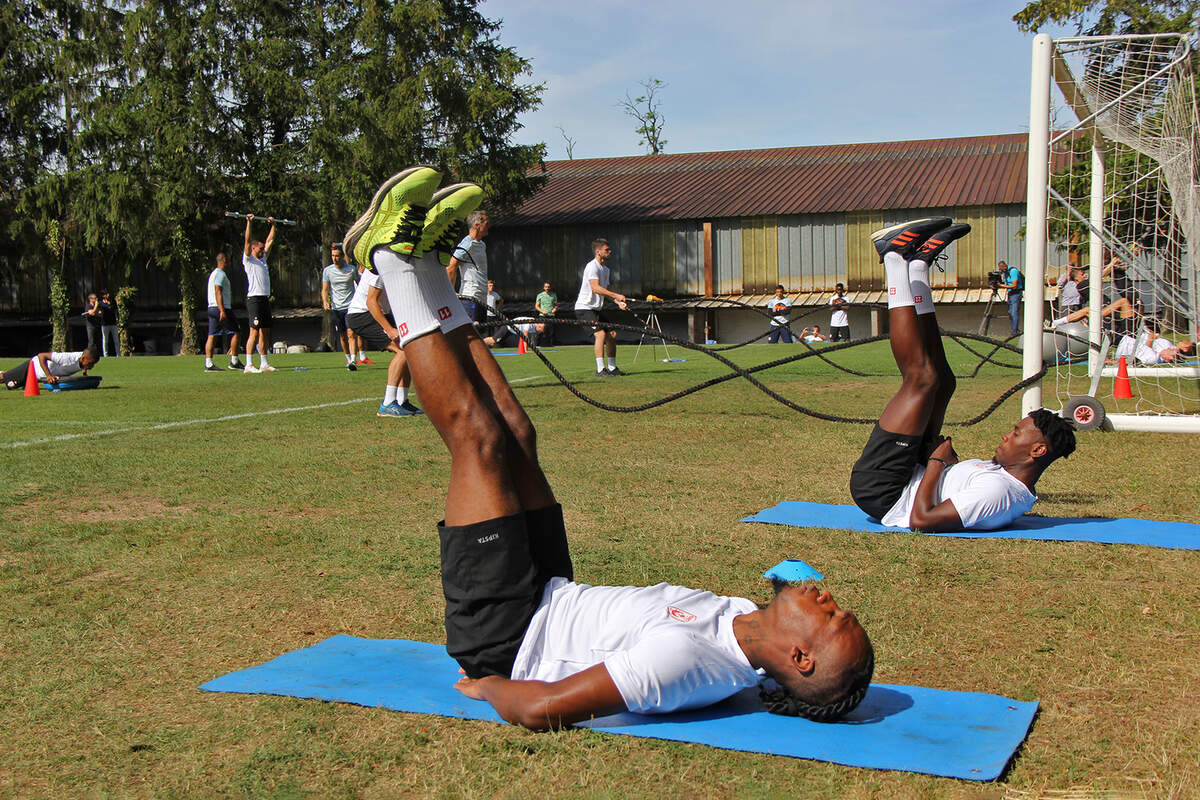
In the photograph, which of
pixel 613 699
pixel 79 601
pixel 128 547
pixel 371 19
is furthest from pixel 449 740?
pixel 371 19

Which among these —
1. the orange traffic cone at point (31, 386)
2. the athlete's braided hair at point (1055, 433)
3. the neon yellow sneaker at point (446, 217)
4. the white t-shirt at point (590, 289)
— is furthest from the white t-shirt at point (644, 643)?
the orange traffic cone at point (31, 386)

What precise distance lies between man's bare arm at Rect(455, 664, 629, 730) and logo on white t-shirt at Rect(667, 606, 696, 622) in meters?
0.29

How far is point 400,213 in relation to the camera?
3457 mm

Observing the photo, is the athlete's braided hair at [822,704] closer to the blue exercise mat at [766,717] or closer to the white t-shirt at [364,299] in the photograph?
the blue exercise mat at [766,717]

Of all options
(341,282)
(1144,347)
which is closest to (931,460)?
(1144,347)

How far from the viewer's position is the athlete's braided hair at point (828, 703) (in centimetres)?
291

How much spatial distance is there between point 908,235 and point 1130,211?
846cm

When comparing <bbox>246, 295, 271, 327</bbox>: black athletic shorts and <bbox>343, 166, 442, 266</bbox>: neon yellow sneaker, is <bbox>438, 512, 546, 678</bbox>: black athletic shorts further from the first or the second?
<bbox>246, 295, 271, 327</bbox>: black athletic shorts

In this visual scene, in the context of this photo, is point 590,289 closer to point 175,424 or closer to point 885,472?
point 175,424

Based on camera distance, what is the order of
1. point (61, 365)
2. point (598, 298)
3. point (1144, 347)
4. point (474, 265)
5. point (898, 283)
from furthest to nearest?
point (598, 298) → point (1144, 347) → point (61, 365) → point (474, 265) → point (898, 283)

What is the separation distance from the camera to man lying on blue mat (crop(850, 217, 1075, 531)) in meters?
5.32

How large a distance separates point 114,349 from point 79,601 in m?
29.3

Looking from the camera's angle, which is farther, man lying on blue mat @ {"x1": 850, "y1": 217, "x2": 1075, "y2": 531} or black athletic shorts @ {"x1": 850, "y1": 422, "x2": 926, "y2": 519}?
black athletic shorts @ {"x1": 850, "y1": 422, "x2": 926, "y2": 519}

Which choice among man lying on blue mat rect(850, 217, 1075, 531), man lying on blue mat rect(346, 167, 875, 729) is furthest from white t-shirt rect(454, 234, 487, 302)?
man lying on blue mat rect(346, 167, 875, 729)
